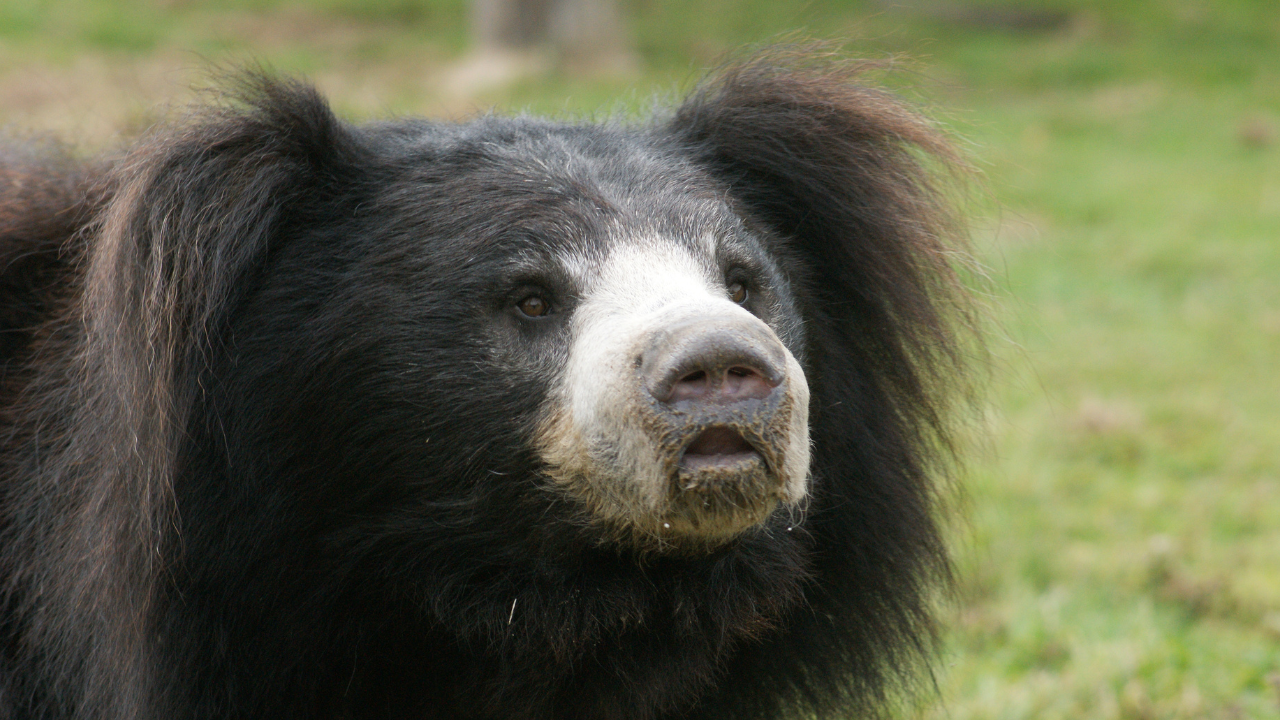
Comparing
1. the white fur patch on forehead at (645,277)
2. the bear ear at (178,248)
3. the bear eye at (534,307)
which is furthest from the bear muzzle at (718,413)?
the bear ear at (178,248)

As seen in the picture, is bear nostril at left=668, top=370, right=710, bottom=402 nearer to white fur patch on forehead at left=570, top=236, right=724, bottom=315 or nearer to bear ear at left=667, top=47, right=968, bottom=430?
white fur patch on forehead at left=570, top=236, right=724, bottom=315

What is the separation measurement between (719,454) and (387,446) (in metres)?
0.73

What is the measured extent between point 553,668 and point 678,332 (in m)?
0.80

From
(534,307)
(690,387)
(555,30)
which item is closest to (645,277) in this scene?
(534,307)

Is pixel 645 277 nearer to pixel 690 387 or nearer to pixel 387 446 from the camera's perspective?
pixel 690 387

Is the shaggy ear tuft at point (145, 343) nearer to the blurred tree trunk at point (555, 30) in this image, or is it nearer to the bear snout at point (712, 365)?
the bear snout at point (712, 365)

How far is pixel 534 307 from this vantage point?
2.52m

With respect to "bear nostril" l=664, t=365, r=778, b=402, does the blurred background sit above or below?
below

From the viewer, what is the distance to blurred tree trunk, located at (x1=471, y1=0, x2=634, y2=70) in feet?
54.9

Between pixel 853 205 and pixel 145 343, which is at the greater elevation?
pixel 853 205

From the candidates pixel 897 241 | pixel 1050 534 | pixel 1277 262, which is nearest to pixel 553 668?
pixel 897 241

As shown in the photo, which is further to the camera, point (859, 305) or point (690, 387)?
point (859, 305)

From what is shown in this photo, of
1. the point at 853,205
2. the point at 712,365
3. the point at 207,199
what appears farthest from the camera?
the point at 853,205

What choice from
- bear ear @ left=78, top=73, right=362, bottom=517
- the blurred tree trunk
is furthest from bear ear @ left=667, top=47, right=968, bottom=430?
the blurred tree trunk
